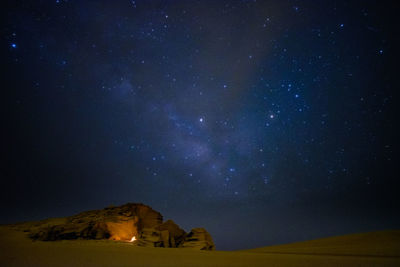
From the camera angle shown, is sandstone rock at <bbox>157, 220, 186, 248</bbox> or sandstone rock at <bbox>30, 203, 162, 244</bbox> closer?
sandstone rock at <bbox>157, 220, 186, 248</bbox>

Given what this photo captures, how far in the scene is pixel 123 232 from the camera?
13.1m

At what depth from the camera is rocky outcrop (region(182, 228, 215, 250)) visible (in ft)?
34.3

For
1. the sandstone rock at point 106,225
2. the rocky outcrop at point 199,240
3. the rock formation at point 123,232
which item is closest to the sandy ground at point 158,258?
the rocky outcrop at point 199,240

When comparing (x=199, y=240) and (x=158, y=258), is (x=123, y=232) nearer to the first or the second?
(x=199, y=240)

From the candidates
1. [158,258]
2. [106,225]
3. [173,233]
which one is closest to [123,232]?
[106,225]

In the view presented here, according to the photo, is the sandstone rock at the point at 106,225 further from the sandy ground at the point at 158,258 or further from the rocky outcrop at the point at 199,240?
the sandy ground at the point at 158,258

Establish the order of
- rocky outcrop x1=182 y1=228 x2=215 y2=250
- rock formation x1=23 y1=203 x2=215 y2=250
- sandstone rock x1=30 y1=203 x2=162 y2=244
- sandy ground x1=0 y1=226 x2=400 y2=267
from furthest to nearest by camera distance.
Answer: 1. sandstone rock x1=30 y1=203 x2=162 y2=244
2. rock formation x1=23 y1=203 x2=215 y2=250
3. rocky outcrop x1=182 y1=228 x2=215 y2=250
4. sandy ground x1=0 y1=226 x2=400 y2=267

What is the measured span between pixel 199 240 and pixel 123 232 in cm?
540

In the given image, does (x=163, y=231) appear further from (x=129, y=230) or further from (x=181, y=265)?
(x=181, y=265)

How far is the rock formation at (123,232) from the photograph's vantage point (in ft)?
36.2

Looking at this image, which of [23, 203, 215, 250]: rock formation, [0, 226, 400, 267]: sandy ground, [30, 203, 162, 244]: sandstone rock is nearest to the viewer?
[0, 226, 400, 267]: sandy ground

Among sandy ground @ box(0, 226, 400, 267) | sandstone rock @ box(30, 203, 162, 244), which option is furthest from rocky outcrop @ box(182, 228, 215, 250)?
sandy ground @ box(0, 226, 400, 267)

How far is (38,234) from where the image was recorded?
12.8 metres

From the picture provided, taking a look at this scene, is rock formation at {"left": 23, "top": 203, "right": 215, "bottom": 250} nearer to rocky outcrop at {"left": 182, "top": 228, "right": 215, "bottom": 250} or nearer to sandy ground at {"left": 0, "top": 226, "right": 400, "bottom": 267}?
rocky outcrop at {"left": 182, "top": 228, "right": 215, "bottom": 250}
